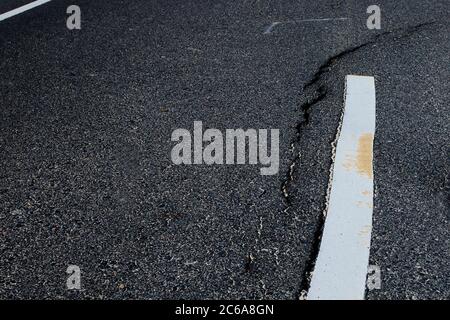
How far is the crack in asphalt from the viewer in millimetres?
2699

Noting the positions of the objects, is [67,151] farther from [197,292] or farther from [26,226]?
[197,292]

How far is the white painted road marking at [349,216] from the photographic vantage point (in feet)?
8.36

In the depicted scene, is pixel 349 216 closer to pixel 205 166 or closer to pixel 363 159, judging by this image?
pixel 363 159

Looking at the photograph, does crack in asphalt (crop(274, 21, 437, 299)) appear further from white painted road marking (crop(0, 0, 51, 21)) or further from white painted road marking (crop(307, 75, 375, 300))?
white painted road marking (crop(0, 0, 51, 21))

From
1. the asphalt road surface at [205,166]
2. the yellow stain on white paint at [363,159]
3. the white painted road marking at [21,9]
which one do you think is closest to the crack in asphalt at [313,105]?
the asphalt road surface at [205,166]

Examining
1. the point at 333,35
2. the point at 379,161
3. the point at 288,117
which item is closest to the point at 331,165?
the point at 379,161

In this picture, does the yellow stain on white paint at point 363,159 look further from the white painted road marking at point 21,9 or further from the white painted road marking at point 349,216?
the white painted road marking at point 21,9

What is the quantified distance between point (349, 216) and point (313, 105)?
55.2 inches

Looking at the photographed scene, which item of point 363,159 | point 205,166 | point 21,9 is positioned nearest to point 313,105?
point 363,159


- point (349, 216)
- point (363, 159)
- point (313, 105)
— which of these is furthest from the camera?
point (313, 105)

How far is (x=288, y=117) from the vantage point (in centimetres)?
402

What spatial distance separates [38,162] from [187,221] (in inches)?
45.7

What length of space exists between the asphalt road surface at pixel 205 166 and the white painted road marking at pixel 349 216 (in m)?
0.06

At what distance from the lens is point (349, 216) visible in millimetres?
2967
